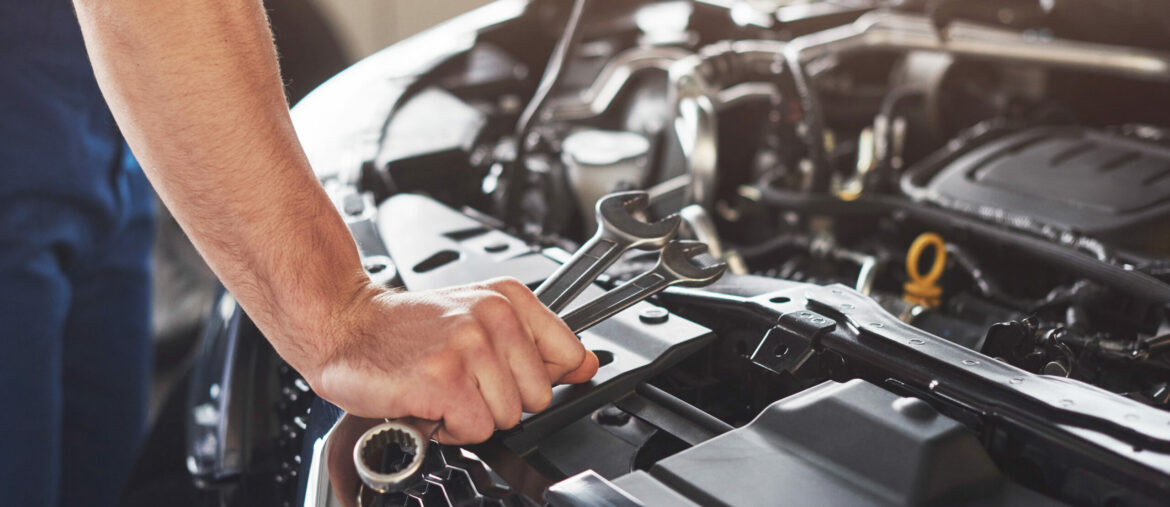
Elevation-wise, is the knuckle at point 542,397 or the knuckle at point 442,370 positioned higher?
the knuckle at point 442,370

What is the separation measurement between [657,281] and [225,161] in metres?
0.32

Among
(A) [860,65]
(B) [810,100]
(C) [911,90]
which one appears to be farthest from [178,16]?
(A) [860,65]

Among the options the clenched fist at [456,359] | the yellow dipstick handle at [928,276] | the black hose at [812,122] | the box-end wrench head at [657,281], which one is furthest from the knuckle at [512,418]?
the black hose at [812,122]

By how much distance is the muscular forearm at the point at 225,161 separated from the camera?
2.11 feet

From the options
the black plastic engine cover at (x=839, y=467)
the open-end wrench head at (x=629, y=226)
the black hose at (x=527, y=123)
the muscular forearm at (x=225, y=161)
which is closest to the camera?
the black plastic engine cover at (x=839, y=467)

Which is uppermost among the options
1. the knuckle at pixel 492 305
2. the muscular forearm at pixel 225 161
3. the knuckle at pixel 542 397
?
the muscular forearm at pixel 225 161

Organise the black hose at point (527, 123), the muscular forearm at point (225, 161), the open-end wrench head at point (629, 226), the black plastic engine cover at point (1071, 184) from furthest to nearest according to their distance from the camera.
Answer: the black hose at point (527, 123), the black plastic engine cover at point (1071, 184), the open-end wrench head at point (629, 226), the muscular forearm at point (225, 161)

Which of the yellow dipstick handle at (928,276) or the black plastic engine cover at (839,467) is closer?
the black plastic engine cover at (839,467)

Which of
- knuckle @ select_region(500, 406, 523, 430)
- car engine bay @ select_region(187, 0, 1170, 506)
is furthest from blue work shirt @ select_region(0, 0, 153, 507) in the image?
knuckle @ select_region(500, 406, 523, 430)

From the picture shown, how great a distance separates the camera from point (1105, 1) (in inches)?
50.2

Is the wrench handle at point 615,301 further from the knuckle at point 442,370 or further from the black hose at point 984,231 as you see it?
the black hose at point 984,231

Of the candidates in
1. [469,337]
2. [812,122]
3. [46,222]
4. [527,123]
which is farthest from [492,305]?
[46,222]

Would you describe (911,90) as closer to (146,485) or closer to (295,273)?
(295,273)

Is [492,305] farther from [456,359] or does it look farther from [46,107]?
[46,107]
